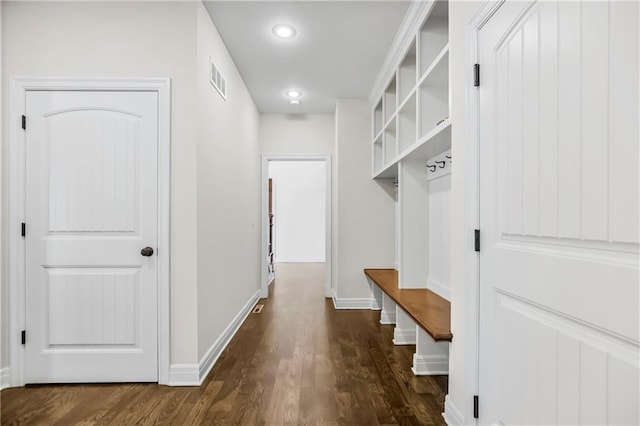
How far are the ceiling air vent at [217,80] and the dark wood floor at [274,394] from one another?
220 centimetres

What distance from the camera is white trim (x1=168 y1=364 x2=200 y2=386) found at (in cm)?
220

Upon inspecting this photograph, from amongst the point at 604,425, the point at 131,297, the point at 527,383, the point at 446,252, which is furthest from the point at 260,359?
the point at 604,425

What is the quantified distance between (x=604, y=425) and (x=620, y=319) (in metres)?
0.32

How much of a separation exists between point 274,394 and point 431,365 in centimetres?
114

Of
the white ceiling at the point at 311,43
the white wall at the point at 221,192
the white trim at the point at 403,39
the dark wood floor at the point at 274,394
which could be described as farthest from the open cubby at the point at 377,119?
the dark wood floor at the point at 274,394

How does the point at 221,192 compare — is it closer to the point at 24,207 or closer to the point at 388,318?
the point at 24,207

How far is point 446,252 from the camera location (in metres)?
2.55

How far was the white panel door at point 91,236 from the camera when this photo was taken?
221cm

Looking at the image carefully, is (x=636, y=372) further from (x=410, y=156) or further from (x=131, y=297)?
Answer: (x=131, y=297)

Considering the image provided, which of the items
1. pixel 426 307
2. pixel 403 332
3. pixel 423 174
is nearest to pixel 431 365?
pixel 426 307

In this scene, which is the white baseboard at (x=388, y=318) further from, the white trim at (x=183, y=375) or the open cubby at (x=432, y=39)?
the open cubby at (x=432, y=39)

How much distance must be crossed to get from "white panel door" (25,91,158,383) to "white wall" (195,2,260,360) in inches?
12.5

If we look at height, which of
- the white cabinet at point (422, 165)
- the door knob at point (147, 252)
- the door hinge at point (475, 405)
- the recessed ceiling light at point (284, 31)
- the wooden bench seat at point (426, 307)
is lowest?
the door hinge at point (475, 405)

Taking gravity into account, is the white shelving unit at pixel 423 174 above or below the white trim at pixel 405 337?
above
